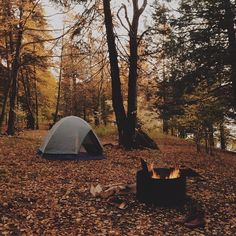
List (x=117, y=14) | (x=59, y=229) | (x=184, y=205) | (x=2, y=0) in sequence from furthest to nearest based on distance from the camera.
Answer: (x=2, y=0) < (x=117, y=14) < (x=184, y=205) < (x=59, y=229)

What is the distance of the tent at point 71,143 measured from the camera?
12672 millimetres

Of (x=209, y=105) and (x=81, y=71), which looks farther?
(x=81, y=71)

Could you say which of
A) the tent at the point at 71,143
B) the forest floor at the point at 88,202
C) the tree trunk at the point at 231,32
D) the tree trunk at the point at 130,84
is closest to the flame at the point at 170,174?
the forest floor at the point at 88,202

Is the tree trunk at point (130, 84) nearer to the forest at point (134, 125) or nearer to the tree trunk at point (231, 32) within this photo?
the forest at point (134, 125)

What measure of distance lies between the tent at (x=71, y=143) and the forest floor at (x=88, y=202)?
2.14 feet

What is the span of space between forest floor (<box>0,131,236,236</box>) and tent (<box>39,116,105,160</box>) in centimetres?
65

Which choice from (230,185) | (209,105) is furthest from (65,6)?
(230,185)

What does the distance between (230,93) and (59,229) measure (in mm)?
10571

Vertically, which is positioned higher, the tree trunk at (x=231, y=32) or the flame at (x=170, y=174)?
the tree trunk at (x=231, y=32)

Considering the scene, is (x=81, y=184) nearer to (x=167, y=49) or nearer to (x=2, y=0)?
(x=167, y=49)

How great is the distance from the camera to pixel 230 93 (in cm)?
1443

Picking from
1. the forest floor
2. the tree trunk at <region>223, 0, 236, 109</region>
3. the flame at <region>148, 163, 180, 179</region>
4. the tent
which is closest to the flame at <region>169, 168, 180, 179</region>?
the flame at <region>148, 163, 180, 179</region>

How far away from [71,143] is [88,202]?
5.47m

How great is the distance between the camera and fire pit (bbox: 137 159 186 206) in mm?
7430
